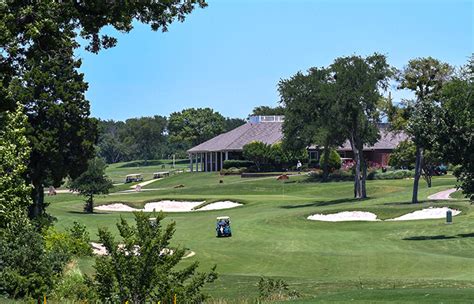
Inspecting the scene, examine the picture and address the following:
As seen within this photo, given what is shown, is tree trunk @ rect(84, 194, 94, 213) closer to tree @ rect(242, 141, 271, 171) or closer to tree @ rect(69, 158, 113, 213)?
tree @ rect(69, 158, 113, 213)

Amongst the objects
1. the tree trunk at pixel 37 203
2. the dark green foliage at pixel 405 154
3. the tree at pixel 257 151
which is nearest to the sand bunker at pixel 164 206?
the dark green foliage at pixel 405 154

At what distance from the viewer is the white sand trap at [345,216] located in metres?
53.4

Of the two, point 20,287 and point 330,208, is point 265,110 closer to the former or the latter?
point 330,208

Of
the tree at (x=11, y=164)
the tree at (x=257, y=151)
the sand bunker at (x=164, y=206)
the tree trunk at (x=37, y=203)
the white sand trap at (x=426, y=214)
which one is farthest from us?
the tree at (x=257, y=151)

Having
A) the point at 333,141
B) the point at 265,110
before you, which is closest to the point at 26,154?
the point at 333,141

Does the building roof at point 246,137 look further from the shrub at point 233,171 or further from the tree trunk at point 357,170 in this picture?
the tree trunk at point 357,170

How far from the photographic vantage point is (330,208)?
57.4 metres

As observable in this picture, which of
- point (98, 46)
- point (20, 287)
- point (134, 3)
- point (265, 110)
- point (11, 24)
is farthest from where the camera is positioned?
point (265, 110)

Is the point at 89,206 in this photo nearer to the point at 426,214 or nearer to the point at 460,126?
the point at 426,214

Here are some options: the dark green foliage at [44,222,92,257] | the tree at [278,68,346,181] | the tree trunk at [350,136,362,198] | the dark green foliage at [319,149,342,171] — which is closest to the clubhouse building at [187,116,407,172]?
the dark green foliage at [319,149,342,171]

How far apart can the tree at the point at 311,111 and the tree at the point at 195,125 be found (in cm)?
6572

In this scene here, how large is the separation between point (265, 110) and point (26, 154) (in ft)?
Answer: 560

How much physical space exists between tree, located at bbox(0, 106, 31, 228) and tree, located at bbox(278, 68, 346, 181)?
47556 mm

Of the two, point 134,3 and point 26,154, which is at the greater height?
point 134,3
